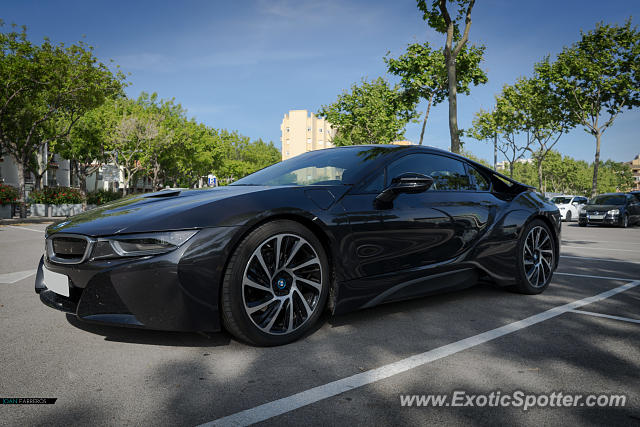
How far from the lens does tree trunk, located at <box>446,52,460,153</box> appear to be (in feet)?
39.1

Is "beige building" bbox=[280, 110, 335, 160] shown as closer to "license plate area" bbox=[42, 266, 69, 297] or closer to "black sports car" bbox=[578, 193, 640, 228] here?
"black sports car" bbox=[578, 193, 640, 228]

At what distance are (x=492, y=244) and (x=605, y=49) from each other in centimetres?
A: 2639

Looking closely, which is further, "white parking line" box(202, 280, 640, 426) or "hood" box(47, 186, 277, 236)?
"hood" box(47, 186, 277, 236)

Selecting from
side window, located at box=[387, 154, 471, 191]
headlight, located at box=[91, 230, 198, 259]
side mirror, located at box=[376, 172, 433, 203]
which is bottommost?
headlight, located at box=[91, 230, 198, 259]

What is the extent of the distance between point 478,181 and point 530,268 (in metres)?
1.03

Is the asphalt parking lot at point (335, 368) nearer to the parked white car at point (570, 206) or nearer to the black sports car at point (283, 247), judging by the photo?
the black sports car at point (283, 247)

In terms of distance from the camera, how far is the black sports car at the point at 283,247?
97.3 inches

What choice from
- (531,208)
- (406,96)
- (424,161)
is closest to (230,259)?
(424,161)

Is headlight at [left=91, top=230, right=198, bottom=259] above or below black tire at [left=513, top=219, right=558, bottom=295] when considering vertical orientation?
above

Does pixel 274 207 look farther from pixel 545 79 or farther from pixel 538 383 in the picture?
pixel 545 79

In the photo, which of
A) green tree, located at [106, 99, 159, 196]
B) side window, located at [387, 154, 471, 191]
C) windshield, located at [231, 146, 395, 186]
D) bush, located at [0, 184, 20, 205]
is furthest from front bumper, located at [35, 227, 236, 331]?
green tree, located at [106, 99, 159, 196]

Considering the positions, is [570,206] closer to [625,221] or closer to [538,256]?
[625,221]

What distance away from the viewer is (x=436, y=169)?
397 centimetres

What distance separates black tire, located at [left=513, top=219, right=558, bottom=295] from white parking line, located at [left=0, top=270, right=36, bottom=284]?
532 cm
